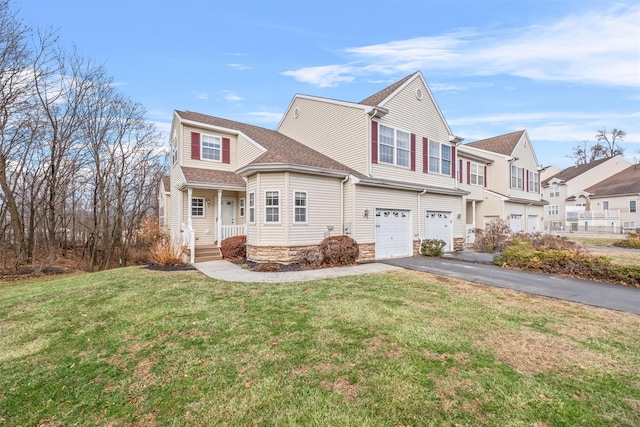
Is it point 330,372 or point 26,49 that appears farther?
point 26,49

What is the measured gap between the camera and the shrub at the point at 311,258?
10719 mm

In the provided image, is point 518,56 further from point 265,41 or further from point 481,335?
point 481,335

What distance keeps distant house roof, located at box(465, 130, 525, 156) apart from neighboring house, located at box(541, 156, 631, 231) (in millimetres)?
18157

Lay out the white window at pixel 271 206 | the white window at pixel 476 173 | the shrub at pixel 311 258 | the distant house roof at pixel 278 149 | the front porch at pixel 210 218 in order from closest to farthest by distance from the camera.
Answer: the shrub at pixel 311 258 → the white window at pixel 271 206 → the distant house roof at pixel 278 149 → the front porch at pixel 210 218 → the white window at pixel 476 173

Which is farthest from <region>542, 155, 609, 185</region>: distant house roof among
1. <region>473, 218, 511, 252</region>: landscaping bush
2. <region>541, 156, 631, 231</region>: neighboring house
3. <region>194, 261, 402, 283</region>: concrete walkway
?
<region>194, 261, 402, 283</region>: concrete walkway

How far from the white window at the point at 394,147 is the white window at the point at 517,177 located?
40.3 feet

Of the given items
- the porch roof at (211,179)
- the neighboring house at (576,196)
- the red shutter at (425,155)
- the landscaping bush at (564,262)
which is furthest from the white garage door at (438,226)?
the neighboring house at (576,196)

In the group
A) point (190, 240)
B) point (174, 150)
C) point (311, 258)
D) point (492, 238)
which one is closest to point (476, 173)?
point (492, 238)

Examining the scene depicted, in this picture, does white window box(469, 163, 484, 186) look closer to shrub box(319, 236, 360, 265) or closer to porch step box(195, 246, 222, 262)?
shrub box(319, 236, 360, 265)

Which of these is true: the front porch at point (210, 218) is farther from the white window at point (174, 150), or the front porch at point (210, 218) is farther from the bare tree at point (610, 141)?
the bare tree at point (610, 141)

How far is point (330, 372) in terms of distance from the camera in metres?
3.57

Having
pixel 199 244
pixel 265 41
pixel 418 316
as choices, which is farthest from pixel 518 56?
pixel 199 244

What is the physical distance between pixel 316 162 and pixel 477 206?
14.8 meters

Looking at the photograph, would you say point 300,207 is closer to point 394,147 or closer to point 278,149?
point 278,149
